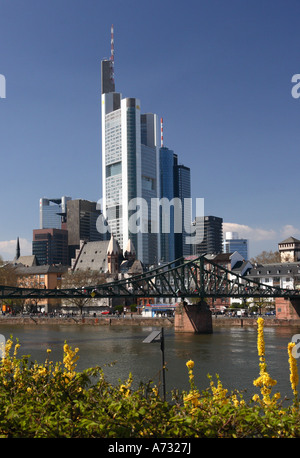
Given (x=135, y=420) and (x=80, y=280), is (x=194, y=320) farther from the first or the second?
(x=135, y=420)

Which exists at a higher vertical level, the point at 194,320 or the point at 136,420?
the point at 136,420

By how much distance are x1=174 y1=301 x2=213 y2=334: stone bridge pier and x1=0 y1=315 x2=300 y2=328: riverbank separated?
1430 cm

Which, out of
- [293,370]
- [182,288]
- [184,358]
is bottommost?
[184,358]

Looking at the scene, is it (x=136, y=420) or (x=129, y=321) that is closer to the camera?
(x=136, y=420)

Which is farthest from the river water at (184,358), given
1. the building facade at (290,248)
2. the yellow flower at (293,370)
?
the building facade at (290,248)

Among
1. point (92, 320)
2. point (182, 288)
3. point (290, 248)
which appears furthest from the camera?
point (290, 248)

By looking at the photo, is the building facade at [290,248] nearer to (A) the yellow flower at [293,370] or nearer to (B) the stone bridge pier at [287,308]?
(B) the stone bridge pier at [287,308]

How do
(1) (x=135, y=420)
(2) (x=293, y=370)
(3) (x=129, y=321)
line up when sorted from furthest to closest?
(3) (x=129, y=321)
(2) (x=293, y=370)
(1) (x=135, y=420)

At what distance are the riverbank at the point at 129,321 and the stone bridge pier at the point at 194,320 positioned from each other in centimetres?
1430

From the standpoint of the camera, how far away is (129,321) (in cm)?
11400

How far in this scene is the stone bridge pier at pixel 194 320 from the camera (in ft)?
288

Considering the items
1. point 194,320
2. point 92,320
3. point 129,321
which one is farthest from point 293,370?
point 92,320

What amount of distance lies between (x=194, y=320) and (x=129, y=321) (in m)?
28.4
